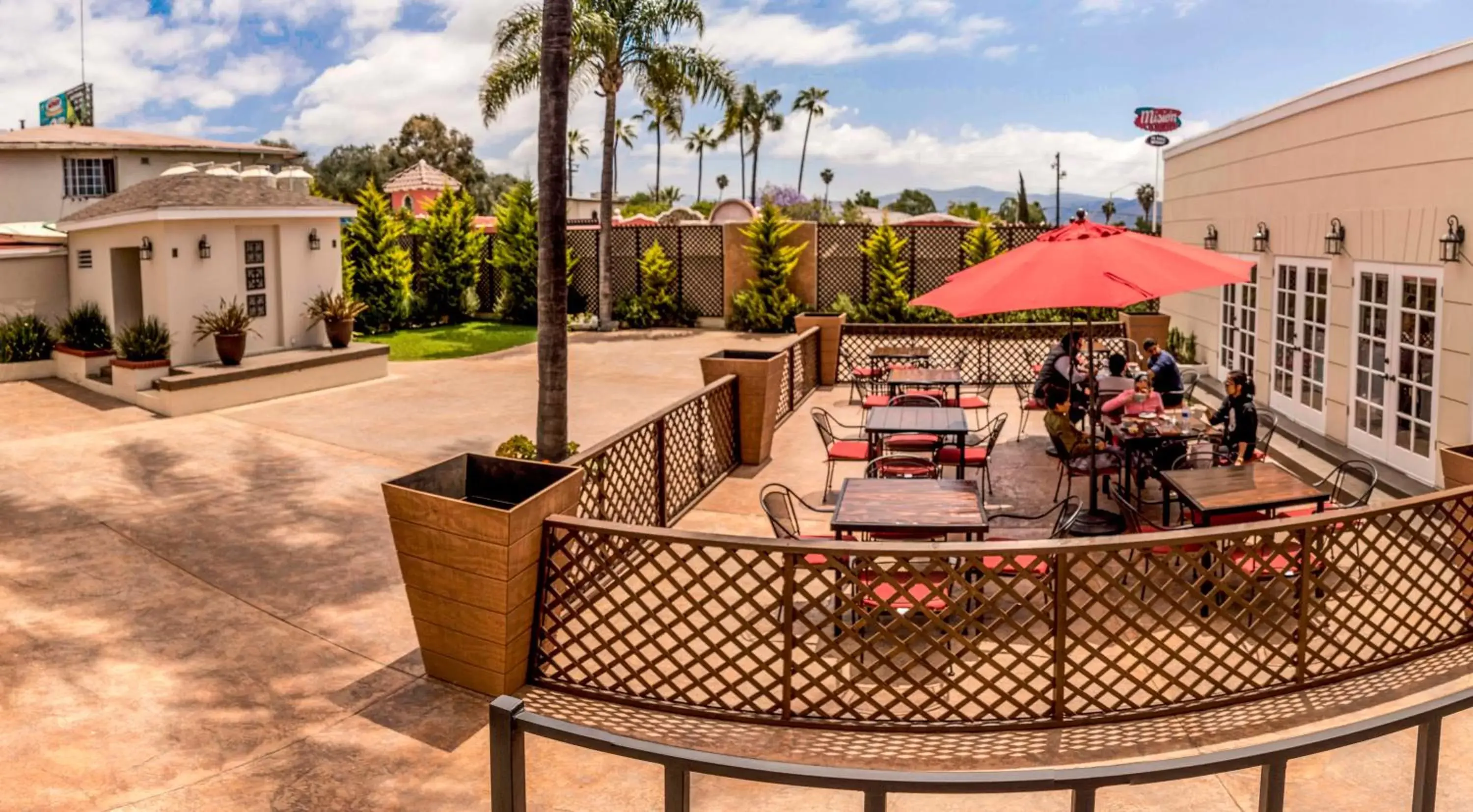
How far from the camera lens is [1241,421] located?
894 centimetres

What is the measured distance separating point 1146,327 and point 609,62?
44.4 feet

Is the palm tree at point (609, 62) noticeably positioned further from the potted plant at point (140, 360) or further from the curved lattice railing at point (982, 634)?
the curved lattice railing at point (982, 634)

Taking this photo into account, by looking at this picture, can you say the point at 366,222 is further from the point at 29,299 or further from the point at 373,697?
the point at 373,697

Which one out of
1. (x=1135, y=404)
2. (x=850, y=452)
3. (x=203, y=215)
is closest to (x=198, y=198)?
(x=203, y=215)

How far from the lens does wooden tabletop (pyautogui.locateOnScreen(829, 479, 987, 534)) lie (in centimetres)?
635

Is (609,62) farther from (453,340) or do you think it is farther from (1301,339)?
(1301,339)

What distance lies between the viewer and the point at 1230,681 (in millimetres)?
5910

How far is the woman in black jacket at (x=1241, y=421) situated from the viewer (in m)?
8.88

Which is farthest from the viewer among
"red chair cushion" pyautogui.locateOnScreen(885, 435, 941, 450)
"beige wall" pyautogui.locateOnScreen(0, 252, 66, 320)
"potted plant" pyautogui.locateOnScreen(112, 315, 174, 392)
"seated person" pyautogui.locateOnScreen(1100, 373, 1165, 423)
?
"beige wall" pyautogui.locateOnScreen(0, 252, 66, 320)

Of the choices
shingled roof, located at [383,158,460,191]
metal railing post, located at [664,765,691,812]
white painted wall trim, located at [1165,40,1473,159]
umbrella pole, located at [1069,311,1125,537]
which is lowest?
umbrella pole, located at [1069,311,1125,537]

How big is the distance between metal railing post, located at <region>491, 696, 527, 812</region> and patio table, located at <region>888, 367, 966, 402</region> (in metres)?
10.5

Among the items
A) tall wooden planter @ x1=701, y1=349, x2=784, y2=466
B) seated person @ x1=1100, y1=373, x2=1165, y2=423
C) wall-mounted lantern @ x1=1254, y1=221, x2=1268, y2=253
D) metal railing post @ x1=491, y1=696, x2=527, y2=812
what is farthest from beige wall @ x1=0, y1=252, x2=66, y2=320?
metal railing post @ x1=491, y1=696, x2=527, y2=812

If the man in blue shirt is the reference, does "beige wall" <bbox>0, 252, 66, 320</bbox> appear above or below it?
above

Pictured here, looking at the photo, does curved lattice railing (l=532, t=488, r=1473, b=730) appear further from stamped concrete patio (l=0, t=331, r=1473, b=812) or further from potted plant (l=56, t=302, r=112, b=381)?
potted plant (l=56, t=302, r=112, b=381)
